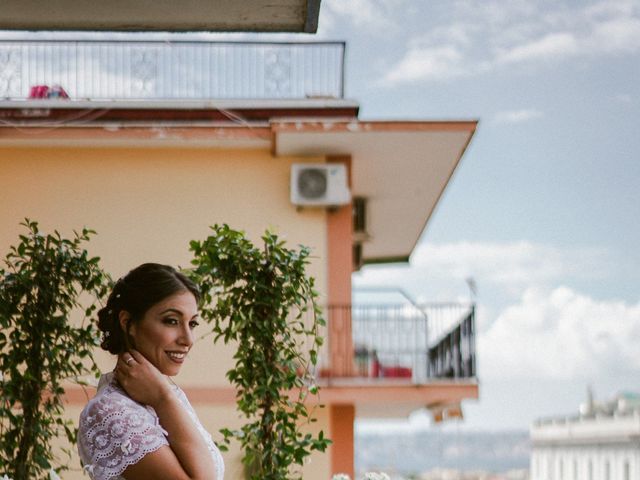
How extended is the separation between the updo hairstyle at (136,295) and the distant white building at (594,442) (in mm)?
42246

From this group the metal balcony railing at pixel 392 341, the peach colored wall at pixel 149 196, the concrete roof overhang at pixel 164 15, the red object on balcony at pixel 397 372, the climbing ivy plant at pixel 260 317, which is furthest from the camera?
the red object on balcony at pixel 397 372

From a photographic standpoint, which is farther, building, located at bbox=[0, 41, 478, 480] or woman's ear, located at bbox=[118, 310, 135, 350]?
building, located at bbox=[0, 41, 478, 480]

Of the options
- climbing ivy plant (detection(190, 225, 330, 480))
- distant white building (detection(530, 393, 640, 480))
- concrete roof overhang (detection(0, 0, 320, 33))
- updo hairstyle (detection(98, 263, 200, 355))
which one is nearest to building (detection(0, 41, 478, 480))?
climbing ivy plant (detection(190, 225, 330, 480))

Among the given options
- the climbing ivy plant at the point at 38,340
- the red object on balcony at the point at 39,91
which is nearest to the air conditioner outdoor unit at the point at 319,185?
the red object on balcony at the point at 39,91

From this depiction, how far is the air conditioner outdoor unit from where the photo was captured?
10172mm

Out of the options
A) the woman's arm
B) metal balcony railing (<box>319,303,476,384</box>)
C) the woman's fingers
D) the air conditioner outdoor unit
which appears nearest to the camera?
the woman's arm

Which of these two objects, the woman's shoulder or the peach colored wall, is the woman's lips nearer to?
the woman's shoulder

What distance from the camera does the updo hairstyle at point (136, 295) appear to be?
220 centimetres

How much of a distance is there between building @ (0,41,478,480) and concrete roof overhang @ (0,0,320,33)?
6447mm

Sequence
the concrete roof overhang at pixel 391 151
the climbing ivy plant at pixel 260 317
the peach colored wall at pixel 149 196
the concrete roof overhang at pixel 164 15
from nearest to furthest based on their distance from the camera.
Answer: the concrete roof overhang at pixel 164 15 → the climbing ivy plant at pixel 260 317 → the concrete roof overhang at pixel 391 151 → the peach colored wall at pixel 149 196

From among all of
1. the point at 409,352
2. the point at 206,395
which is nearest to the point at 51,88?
the point at 206,395

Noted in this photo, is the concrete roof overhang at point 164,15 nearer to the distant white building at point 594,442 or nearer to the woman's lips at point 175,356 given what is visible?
the woman's lips at point 175,356

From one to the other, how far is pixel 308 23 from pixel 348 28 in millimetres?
7862

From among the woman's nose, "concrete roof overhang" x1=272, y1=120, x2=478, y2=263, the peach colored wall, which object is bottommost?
the woman's nose
